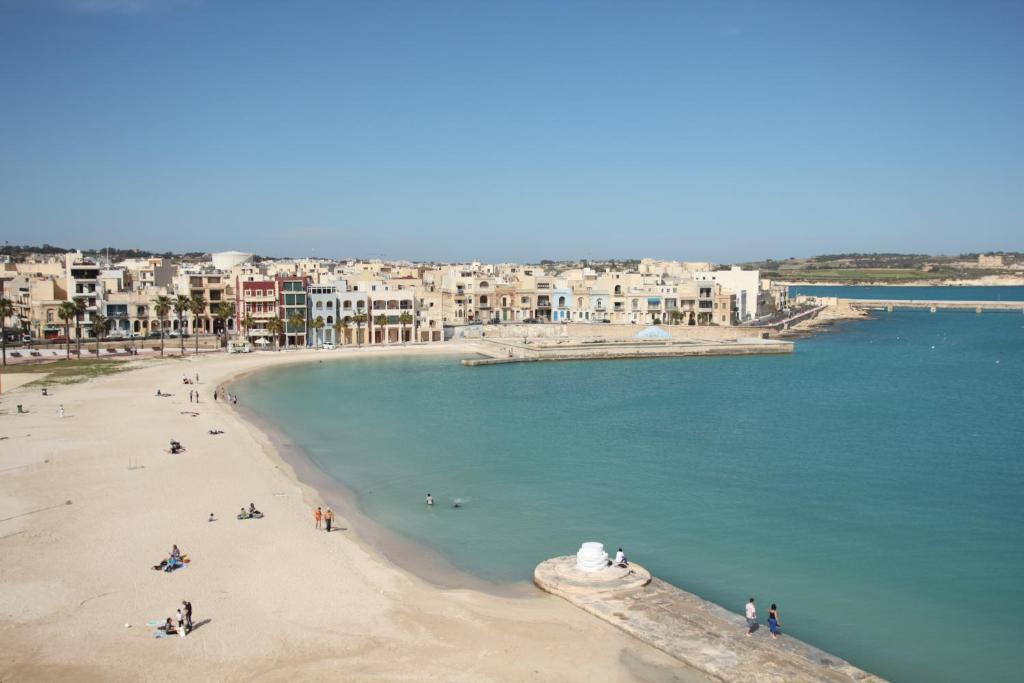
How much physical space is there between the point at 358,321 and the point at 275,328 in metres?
8.85

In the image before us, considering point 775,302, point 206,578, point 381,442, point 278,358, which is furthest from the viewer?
point 775,302

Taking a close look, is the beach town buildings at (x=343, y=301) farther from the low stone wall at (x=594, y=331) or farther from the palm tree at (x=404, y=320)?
the low stone wall at (x=594, y=331)

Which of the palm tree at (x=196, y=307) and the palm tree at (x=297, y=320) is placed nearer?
the palm tree at (x=196, y=307)

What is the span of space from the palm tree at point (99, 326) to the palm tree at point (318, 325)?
1976 centimetres

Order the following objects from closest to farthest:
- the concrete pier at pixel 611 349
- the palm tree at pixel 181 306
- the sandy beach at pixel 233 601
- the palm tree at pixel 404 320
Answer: the sandy beach at pixel 233 601 → the palm tree at pixel 181 306 → the concrete pier at pixel 611 349 → the palm tree at pixel 404 320

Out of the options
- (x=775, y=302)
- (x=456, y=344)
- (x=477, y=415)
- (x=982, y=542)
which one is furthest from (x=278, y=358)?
(x=775, y=302)

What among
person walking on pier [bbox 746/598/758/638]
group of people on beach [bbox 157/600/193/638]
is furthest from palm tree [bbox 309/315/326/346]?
person walking on pier [bbox 746/598/758/638]

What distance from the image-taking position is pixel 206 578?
21.6 meters

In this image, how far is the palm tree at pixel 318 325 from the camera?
87625 millimetres

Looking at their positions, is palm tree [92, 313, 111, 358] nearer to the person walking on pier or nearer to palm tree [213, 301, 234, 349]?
palm tree [213, 301, 234, 349]

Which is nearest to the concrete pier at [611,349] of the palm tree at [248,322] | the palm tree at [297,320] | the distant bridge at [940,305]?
the palm tree at [297,320]

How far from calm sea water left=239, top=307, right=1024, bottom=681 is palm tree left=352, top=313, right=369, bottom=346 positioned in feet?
64.7

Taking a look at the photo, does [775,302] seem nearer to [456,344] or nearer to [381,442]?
[456,344]

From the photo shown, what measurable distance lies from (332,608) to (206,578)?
4.05 metres
